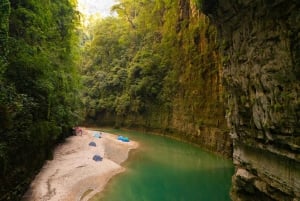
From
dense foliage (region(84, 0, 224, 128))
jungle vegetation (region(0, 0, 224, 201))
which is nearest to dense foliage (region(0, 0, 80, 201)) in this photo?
jungle vegetation (region(0, 0, 224, 201))

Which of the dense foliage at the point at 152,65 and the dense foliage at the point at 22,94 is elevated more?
the dense foliage at the point at 152,65

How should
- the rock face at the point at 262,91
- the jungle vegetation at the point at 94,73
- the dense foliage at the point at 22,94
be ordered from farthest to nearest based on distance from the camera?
1. the jungle vegetation at the point at 94,73
2. the dense foliage at the point at 22,94
3. the rock face at the point at 262,91

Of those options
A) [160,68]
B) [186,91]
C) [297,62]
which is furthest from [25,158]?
[160,68]

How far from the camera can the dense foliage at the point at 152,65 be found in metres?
24.4

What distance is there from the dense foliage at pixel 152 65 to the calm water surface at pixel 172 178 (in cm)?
509

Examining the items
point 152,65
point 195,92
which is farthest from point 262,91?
point 152,65

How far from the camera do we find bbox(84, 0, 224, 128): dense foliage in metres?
24.4

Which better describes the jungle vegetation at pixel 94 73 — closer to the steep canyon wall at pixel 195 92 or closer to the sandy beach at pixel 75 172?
the steep canyon wall at pixel 195 92

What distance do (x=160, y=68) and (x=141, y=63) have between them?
3.45 meters

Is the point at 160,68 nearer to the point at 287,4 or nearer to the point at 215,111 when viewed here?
the point at 215,111

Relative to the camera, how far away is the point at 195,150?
22703 millimetres

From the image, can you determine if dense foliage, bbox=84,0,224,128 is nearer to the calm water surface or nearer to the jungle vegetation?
the jungle vegetation

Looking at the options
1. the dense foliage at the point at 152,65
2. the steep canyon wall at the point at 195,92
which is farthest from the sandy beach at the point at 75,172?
the dense foliage at the point at 152,65

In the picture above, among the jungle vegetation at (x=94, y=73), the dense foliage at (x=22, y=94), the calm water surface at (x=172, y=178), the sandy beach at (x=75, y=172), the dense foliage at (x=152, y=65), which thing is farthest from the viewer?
the dense foliage at (x=152, y=65)
